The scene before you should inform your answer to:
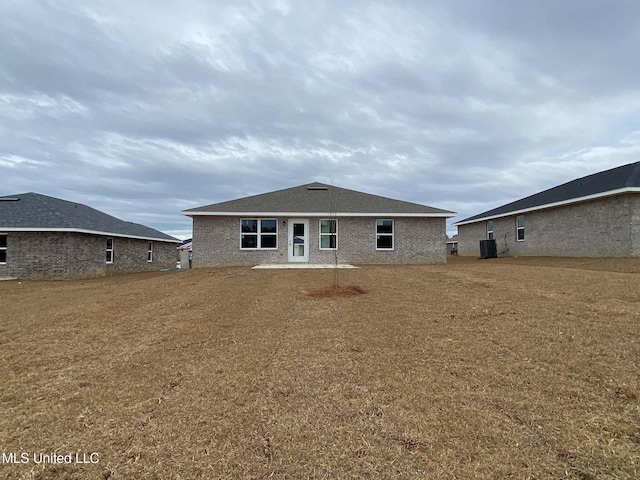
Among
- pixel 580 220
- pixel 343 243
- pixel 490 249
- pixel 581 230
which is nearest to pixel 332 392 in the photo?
pixel 343 243

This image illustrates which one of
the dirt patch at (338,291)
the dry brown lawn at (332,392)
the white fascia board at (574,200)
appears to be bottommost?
the dry brown lawn at (332,392)

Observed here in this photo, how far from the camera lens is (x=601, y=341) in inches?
174

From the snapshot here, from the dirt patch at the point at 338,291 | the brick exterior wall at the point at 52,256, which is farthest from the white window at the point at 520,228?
the brick exterior wall at the point at 52,256

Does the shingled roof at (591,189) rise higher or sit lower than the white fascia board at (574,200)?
higher

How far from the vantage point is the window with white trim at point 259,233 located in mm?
17641

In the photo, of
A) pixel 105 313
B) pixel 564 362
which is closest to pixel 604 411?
pixel 564 362

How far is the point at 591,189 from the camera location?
16766 millimetres

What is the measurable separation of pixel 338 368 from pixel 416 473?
1770mm

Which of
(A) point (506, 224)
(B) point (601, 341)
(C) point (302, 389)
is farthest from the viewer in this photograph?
(A) point (506, 224)

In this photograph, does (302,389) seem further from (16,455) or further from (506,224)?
(506,224)

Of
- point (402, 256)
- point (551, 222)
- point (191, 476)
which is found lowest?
point (191, 476)

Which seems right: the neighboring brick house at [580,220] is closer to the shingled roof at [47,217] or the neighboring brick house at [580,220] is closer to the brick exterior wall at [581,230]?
the brick exterior wall at [581,230]

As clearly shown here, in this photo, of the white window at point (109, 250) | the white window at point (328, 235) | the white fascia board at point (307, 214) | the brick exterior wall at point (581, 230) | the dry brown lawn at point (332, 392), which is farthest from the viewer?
the white window at point (109, 250)

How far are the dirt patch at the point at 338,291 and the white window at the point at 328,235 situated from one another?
27.8 feet
